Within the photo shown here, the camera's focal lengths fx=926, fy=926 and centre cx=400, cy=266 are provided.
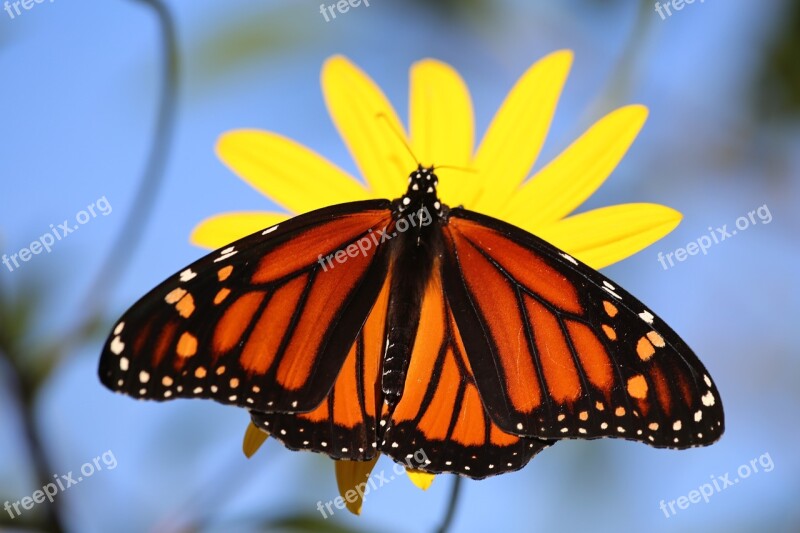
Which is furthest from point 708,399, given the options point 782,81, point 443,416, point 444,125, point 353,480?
point 782,81

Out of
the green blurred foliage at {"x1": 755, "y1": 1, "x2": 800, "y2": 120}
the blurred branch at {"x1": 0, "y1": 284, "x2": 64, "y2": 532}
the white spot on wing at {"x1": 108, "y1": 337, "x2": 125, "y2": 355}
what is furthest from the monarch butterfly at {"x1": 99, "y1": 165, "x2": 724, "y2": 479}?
the green blurred foliage at {"x1": 755, "y1": 1, "x2": 800, "y2": 120}

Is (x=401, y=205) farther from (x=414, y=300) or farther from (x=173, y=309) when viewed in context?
(x=173, y=309)

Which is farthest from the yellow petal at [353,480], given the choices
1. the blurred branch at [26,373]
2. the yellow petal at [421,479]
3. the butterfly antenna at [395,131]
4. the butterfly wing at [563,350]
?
the butterfly antenna at [395,131]

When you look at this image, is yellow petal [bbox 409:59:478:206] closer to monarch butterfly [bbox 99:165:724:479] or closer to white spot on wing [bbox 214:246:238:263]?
monarch butterfly [bbox 99:165:724:479]

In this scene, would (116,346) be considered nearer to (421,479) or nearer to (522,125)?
(421,479)

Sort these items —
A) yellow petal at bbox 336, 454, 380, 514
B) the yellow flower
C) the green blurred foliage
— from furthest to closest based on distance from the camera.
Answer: the green blurred foliage, the yellow flower, yellow petal at bbox 336, 454, 380, 514

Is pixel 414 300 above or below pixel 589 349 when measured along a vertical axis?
above

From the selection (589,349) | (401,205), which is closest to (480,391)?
(589,349)
